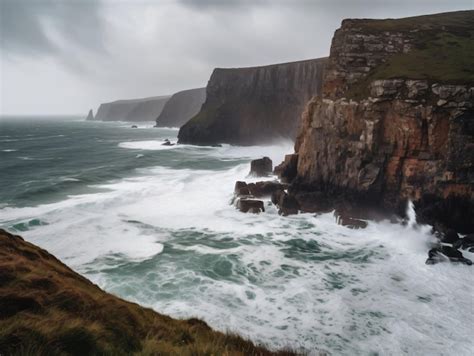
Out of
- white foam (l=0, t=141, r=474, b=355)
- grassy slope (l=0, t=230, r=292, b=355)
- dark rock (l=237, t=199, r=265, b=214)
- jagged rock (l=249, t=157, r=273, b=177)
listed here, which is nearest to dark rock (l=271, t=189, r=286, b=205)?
white foam (l=0, t=141, r=474, b=355)

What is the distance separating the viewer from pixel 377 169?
27781 mm

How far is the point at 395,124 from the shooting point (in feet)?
91.1

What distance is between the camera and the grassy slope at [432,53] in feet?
93.6

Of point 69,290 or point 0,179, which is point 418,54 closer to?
point 69,290

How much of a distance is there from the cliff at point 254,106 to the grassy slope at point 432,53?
3658cm

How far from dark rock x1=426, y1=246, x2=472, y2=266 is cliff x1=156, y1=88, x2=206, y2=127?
5809 inches

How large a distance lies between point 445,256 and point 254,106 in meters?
70.4

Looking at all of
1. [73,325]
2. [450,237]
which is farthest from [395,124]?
[73,325]

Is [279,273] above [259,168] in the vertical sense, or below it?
below

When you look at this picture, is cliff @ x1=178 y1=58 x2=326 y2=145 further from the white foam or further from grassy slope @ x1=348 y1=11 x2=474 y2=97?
the white foam

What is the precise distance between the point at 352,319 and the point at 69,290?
37.9 ft

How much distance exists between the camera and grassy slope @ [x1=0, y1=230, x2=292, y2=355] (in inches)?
212

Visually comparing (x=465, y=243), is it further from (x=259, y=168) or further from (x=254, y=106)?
(x=254, y=106)

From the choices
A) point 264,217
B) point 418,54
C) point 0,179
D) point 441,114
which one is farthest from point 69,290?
point 0,179
